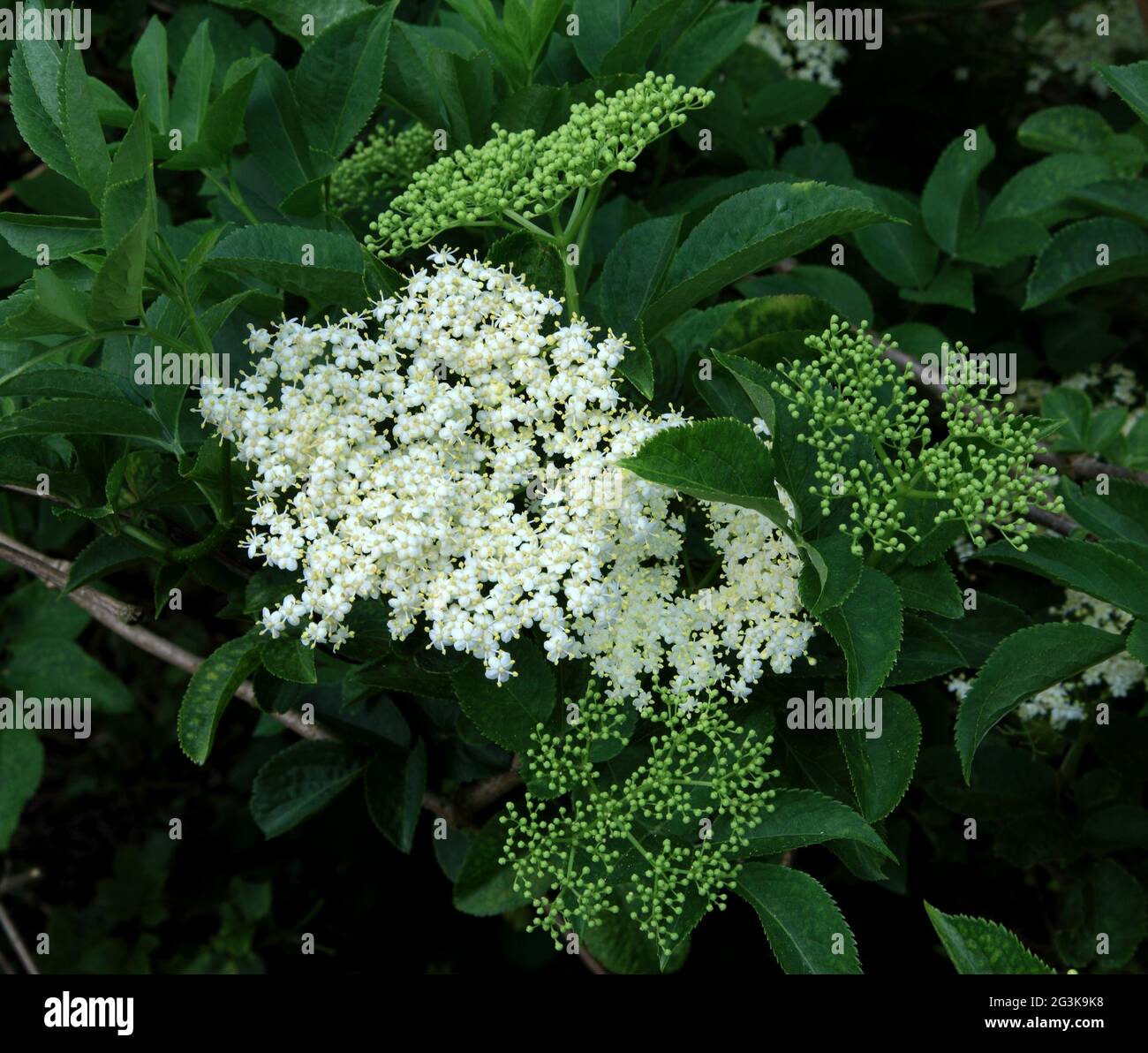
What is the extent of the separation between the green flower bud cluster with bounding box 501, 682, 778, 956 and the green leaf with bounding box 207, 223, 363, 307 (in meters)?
0.76

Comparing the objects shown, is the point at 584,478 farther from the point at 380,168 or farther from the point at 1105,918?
the point at 1105,918

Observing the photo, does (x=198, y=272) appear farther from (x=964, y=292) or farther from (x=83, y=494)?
(x=964, y=292)

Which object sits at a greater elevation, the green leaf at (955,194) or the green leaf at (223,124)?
the green leaf at (955,194)

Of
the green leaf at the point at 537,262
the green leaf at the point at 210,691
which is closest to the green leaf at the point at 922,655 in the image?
the green leaf at the point at 537,262

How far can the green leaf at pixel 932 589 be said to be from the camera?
6.02 ft

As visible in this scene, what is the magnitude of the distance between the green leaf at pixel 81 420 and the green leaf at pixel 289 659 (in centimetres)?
39

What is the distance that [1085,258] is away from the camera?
264 cm

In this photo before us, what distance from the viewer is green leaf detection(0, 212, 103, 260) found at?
1852 mm

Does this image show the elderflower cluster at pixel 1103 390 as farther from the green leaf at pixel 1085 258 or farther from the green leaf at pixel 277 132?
the green leaf at pixel 277 132

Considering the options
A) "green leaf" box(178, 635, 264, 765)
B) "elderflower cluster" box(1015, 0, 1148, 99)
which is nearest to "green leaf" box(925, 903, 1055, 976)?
"green leaf" box(178, 635, 264, 765)

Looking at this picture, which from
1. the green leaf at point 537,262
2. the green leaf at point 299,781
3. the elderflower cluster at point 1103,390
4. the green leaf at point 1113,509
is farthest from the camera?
the elderflower cluster at point 1103,390

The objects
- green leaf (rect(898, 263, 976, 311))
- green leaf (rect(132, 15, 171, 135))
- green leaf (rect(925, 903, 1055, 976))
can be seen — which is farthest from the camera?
green leaf (rect(898, 263, 976, 311))

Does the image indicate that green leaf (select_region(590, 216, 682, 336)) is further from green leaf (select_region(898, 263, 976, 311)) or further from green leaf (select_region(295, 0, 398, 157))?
green leaf (select_region(898, 263, 976, 311))

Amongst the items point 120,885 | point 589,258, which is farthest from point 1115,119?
point 120,885
